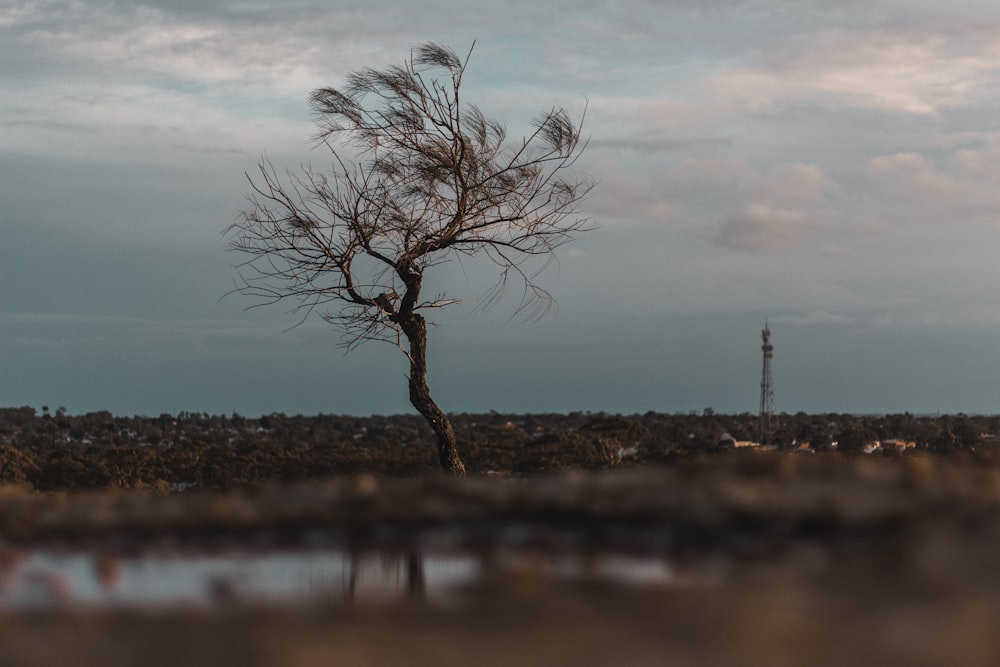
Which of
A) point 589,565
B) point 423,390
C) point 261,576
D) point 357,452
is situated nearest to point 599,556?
point 589,565

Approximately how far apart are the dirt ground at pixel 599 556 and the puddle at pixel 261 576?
139 mm

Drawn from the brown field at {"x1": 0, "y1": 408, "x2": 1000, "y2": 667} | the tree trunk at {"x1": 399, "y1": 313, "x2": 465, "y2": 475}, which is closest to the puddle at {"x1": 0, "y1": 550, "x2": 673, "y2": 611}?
the brown field at {"x1": 0, "y1": 408, "x2": 1000, "y2": 667}

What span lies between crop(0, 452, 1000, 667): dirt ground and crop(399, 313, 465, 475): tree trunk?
587 cm

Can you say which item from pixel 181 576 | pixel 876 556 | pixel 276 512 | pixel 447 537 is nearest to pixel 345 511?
pixel 276 512

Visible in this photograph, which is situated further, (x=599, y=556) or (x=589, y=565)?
(x=599, y=556)

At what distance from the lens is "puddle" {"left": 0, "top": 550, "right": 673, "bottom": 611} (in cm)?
422

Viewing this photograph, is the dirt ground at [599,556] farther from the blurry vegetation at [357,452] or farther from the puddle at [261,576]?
the blurry vegetation at [357,452]

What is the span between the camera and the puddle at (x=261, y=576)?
13.8 feet

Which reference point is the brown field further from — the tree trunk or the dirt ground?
the tree trunk

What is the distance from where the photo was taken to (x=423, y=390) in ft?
43.0

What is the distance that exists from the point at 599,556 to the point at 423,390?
27.8 ft

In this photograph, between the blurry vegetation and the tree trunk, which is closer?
the tree trunk

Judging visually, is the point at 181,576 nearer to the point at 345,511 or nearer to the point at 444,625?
the point at 345,511

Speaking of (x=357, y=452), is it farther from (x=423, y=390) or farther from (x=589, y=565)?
(x=589, y=565)
